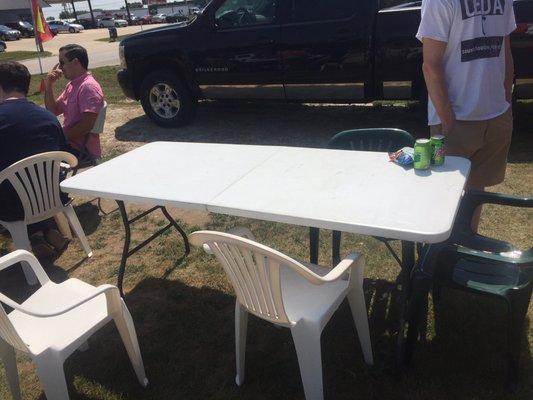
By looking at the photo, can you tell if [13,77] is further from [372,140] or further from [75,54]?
[372,140]

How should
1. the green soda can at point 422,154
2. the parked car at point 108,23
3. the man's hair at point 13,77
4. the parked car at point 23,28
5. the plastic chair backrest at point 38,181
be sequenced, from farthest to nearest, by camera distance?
the parked car at point 108,23
the parked car at point 23,28
the man's hair at point 13,77
the plastic chair backrest at point 38,181
the green soda can at point 422,154

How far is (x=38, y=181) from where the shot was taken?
10.1ft

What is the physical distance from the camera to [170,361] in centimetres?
245

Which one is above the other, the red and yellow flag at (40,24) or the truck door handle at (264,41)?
the red and yellow flag at (40,24)

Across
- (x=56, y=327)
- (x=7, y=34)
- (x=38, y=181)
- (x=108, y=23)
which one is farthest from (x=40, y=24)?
(x=108, y=23)

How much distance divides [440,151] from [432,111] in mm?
460

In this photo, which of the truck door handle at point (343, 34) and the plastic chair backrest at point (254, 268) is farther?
the truck door handle at point (343, 34)

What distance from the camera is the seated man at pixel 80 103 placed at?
13.3ft

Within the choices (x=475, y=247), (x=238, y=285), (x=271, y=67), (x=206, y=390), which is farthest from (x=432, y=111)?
(x=271, y=67)

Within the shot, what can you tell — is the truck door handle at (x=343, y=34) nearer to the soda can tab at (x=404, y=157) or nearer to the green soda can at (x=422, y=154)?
the soda can tab at (x=404, y=157)

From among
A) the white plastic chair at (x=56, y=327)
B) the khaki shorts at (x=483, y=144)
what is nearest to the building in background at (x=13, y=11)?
the white plastic chair at (x=56, y=327)

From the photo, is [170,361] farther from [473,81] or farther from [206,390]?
[473,81]

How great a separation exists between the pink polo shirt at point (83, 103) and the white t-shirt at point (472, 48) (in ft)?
9.39

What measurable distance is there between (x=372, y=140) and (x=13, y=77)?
2541mm
